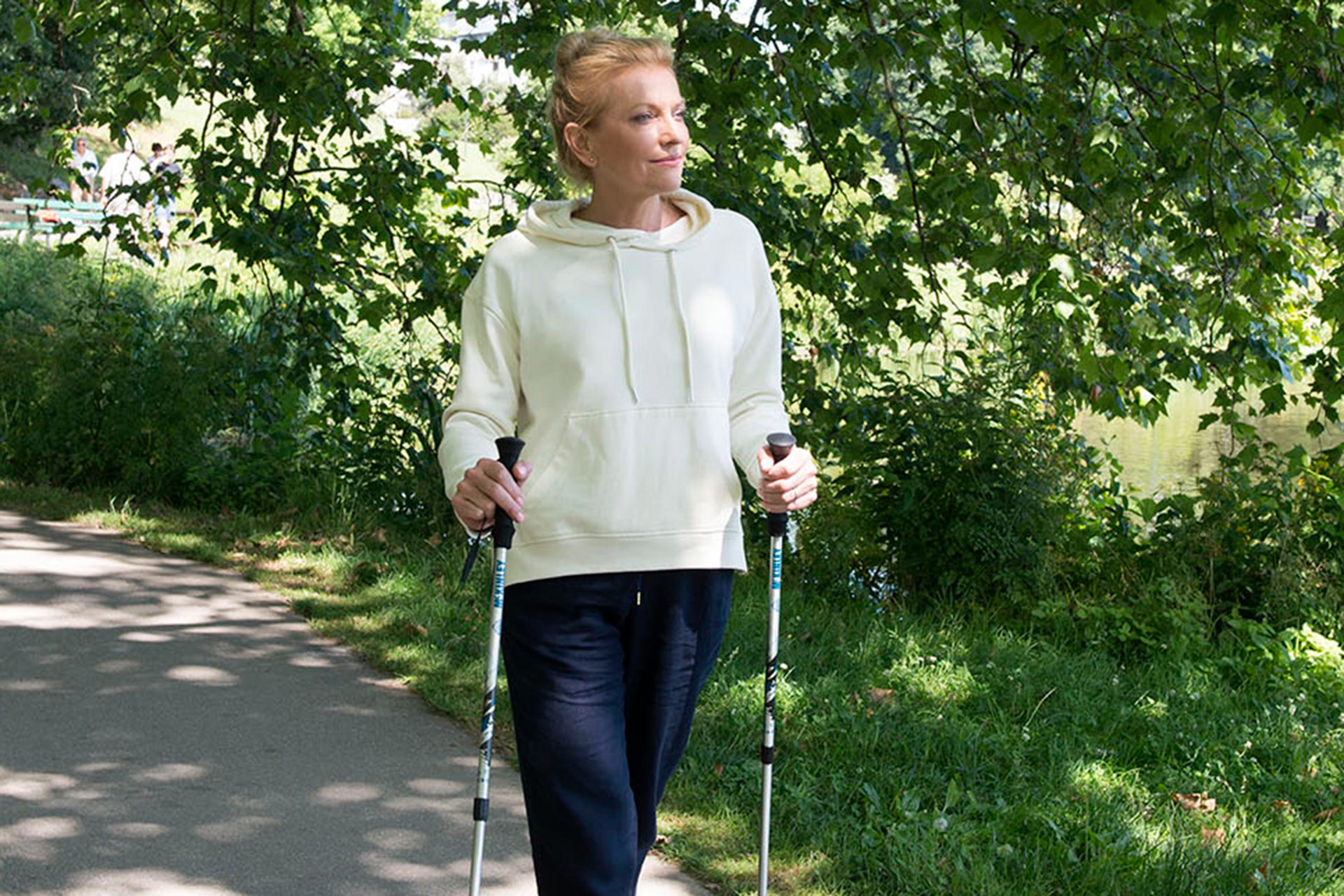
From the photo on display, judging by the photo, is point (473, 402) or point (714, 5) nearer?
point (473, 402)

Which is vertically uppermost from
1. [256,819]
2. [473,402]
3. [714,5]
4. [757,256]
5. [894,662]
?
[714,5]

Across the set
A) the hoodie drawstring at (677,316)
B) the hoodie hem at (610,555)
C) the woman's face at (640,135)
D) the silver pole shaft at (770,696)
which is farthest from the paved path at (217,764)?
the woman's face at (640,135)

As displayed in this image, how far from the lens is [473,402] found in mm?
2994

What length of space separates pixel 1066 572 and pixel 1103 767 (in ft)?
9.68

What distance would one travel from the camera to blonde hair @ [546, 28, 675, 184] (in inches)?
119

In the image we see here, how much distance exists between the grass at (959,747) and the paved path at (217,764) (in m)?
0.37

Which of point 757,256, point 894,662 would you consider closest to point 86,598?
point 894,662

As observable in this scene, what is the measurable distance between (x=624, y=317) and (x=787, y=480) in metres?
0.45

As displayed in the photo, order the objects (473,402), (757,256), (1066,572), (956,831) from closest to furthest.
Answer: (473,402) → (757,256) → (956,831) → (1066,572)

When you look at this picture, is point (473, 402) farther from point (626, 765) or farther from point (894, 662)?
point (894, 662)

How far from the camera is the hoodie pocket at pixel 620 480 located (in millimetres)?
2924

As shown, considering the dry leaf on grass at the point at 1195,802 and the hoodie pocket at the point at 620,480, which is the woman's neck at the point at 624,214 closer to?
the hoodie pocket at the point at 620,480

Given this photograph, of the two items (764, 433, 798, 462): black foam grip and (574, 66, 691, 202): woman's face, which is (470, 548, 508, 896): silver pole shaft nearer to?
(764, 433, 798, 462): black foam grip

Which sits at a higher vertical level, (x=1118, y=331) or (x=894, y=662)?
(x=1118, y=331)
